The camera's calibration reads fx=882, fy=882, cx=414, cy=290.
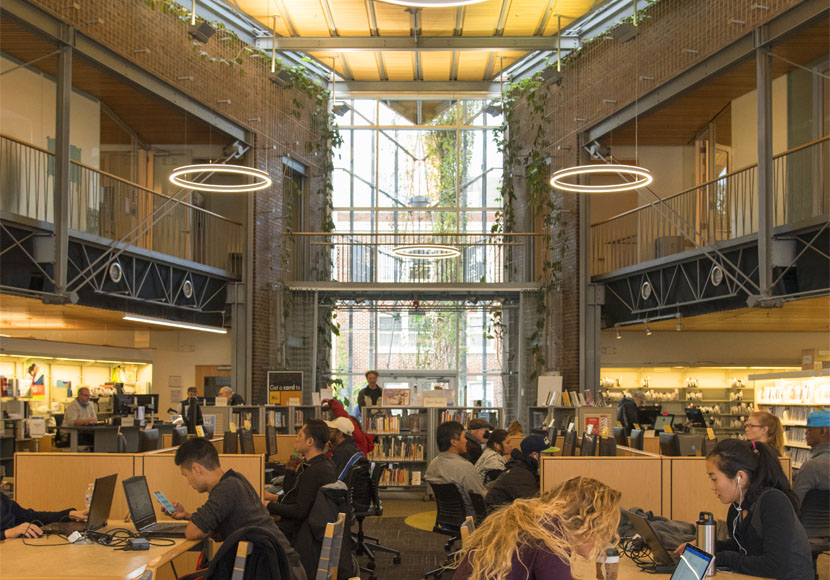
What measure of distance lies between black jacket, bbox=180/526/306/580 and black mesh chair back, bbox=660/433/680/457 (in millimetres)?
5462

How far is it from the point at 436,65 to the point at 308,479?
52.2ft

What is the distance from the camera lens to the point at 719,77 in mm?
13195

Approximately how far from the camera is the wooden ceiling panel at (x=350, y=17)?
1658 centimetres

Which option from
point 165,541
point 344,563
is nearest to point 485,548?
point 165,541

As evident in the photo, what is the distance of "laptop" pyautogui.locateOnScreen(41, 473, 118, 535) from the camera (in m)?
5.49

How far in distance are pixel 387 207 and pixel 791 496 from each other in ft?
57.9

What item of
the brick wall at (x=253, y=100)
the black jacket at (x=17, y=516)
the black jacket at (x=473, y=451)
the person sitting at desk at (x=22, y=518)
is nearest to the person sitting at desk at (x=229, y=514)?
the person sitting at desk at (x=22, y=518)

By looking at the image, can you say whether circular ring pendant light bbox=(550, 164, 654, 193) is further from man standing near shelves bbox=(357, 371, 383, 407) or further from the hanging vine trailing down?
man standing near shelves bbox=(357, 371, 383, 407)

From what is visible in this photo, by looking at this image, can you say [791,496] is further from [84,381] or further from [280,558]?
[84,381]

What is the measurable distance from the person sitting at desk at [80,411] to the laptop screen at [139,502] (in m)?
9.01

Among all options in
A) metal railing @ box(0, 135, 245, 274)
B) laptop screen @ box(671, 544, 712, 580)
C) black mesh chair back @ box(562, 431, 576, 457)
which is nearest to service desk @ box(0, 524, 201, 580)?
laptop screen @ box(671, 544, 712, 580)

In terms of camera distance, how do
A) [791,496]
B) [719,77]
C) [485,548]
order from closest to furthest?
[485,548] < [791,496] < [719,77]

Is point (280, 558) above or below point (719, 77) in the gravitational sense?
below

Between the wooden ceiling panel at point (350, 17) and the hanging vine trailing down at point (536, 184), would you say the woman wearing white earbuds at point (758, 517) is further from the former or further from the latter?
the wooden ceiling panel at point (350, 17)
